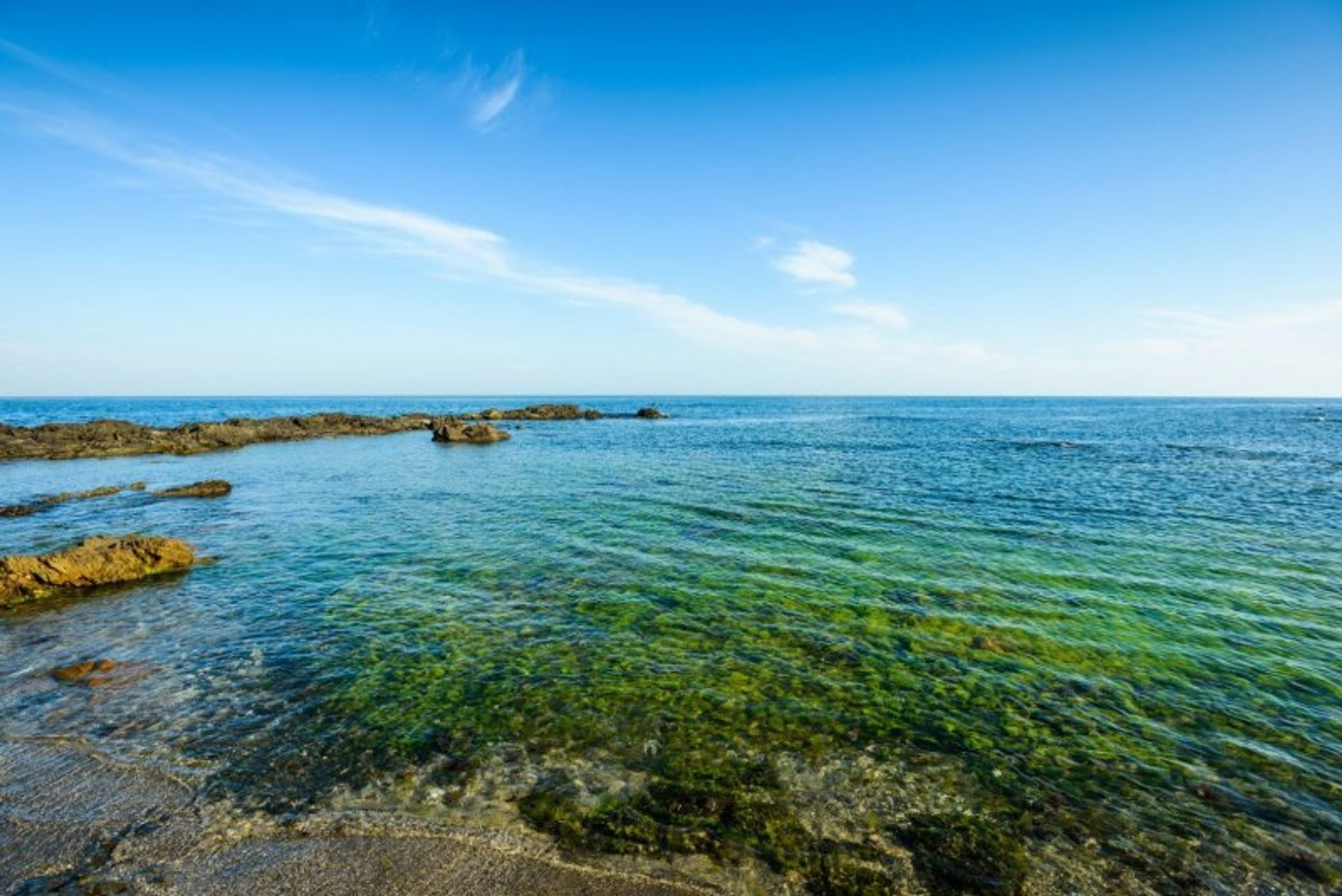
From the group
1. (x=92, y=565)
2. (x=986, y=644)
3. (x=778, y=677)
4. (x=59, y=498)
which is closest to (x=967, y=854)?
(x=778, y=677)

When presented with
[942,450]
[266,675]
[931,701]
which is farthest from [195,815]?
[942,450]

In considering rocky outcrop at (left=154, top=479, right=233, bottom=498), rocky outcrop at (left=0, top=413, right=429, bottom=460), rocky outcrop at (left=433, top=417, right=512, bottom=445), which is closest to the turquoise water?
rocky outcrop at (left=154, top=479, right=233, bottom=498)

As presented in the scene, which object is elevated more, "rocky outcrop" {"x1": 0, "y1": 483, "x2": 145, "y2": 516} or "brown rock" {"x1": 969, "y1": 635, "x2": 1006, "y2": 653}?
"rocky outcrop" {"x1": 0, "y1": 483, "x2": 145, "y2": 516}

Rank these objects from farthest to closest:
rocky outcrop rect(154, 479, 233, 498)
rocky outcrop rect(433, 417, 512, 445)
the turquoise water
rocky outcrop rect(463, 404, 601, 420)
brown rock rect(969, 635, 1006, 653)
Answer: rocky outcrop rect(463, 404, 601, 420)
rocky outcrop rect(433, 417, 512, 445)
rocky outcrop rect(154, 479, 233, 498)
brown rock rect(969, 635, 1006, 653)
the turquoise water

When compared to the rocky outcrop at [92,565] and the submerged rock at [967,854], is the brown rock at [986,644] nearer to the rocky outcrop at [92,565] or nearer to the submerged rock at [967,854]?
the submerged rock at [967,854]

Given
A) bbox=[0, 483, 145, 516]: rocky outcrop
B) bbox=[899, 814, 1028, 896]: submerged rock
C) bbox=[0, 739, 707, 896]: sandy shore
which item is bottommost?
bbox=[899, 814, 1028, 896]: submerged rock

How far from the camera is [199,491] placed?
30.0m

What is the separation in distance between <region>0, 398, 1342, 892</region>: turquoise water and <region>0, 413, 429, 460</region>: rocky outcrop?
30124mm

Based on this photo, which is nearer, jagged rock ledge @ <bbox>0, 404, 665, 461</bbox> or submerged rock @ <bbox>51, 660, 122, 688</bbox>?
submerged rock @ <bbox>51, 660, 122, 688</bbox>

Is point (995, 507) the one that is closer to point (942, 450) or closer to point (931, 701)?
point (931, 701)

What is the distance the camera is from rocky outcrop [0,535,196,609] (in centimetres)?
1526

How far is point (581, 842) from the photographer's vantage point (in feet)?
22.3

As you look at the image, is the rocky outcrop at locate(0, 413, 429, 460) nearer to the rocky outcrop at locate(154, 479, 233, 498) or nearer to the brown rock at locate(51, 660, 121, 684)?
the rocky outcrop at locate(154, 479, 233, 498)

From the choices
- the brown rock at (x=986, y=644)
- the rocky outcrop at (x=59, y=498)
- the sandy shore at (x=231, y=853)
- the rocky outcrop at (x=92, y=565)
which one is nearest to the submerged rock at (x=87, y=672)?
the sandy shore at (x=231, y=853)
